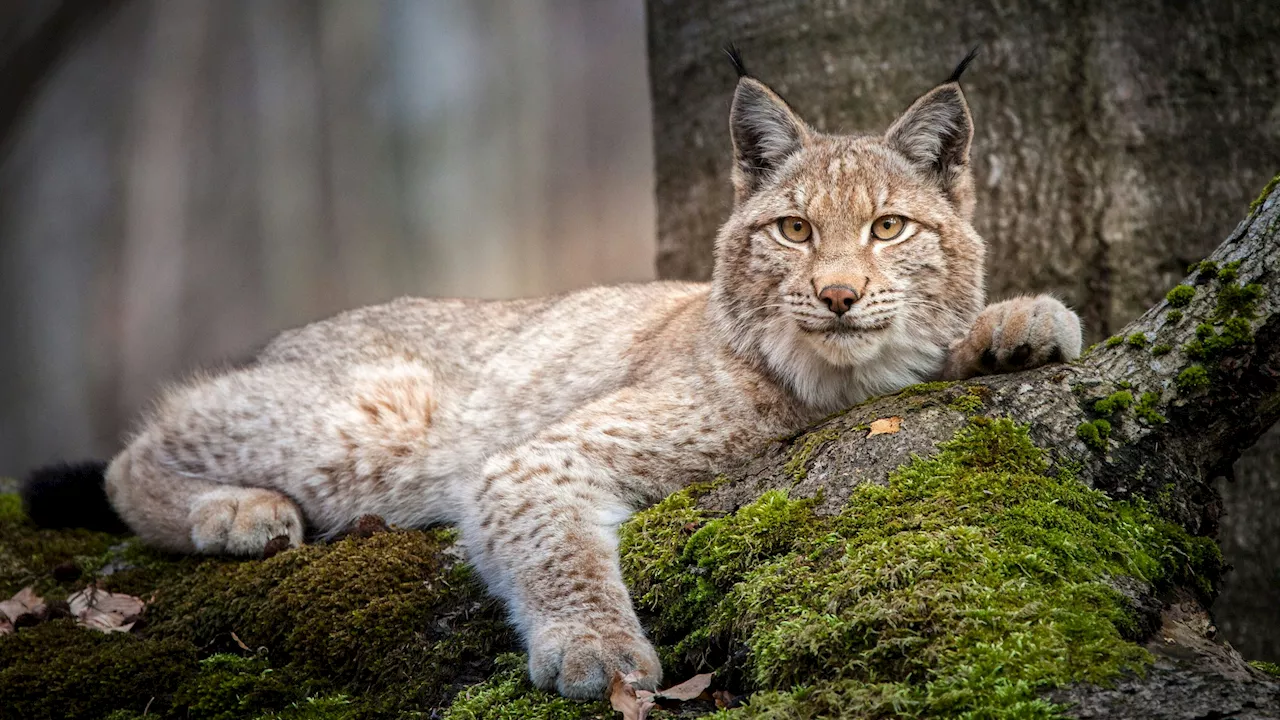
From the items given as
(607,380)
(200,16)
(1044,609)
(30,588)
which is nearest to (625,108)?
(200,16)

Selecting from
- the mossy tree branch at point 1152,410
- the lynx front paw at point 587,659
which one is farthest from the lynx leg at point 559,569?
the mossy tree branch at point 1152,410

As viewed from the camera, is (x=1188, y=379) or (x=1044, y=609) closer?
(x=1044, y=609)

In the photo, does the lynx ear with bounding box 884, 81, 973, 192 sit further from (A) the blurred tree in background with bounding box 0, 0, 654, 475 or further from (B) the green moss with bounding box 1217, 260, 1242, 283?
(A) the blurred tree in background with bounding box 0, 0, 654, 475

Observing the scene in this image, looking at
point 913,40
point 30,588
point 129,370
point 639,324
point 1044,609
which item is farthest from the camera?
point 129,370

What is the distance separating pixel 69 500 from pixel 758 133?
Answer: 3904 millimetres

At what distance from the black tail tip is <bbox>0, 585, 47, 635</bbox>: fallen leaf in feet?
2.75

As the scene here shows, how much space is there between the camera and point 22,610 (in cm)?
416

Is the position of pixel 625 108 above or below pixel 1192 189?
above

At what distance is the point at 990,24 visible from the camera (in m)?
5.05

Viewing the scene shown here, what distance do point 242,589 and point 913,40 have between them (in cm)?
403

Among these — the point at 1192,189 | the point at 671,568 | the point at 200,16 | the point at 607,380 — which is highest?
the point at 200,16

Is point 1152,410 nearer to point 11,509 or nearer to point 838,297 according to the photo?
point 838,297

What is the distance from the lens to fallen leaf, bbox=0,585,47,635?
3953mm

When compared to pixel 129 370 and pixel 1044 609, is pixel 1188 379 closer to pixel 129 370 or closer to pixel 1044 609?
pixel 1044 609
